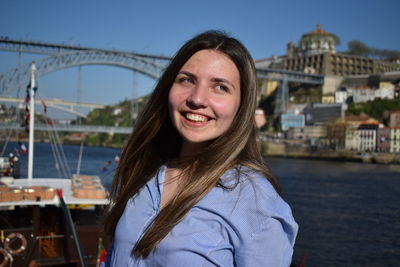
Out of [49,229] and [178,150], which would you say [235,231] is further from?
[49,229]

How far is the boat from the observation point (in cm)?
345

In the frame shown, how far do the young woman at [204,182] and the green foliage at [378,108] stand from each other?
39.5m

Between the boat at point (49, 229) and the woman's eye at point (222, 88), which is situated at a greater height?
the woman's eye at point (222, 88)

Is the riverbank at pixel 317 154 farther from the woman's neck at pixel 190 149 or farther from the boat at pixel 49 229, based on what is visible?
the woman's neck at pixel 190 149

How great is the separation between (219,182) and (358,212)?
10.8 meters

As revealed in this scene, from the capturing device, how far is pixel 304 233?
8.62 m

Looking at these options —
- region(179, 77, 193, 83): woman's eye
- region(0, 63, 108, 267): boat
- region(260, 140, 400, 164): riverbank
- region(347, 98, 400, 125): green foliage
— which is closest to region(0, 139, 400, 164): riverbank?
region(260, 140, 400, 164): riverbank

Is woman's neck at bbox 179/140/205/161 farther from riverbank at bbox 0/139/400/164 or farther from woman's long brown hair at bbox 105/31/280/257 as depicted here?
riverbank at bbox 0/139/400/164

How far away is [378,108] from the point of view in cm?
3956

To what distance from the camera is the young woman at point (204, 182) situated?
624 millimetres

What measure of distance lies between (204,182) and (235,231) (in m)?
0.09

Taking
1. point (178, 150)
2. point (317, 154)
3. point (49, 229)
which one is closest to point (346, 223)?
point (49, 229)

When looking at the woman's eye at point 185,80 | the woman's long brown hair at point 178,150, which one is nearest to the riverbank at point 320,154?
the woman's long brown hair at point 178,150

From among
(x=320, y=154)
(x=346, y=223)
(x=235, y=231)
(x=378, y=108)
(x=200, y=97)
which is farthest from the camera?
(x=378, y=108)
